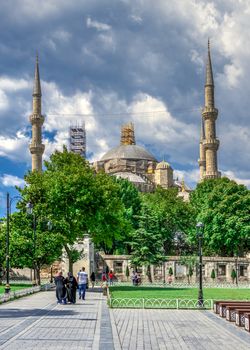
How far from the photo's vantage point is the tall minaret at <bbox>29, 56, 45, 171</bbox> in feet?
262

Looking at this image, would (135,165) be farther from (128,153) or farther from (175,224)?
(175,224)

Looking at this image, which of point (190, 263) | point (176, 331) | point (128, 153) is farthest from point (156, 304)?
point (128, 153)

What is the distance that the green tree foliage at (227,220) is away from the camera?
189 feet

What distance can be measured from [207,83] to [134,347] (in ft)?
244

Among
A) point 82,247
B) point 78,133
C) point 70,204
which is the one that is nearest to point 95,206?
point 70,204

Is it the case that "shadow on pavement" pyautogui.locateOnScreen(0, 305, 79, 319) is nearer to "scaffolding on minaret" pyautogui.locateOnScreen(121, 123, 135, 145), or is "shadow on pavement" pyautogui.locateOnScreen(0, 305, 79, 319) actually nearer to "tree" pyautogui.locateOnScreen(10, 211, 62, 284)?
"tree" pyautogui.locateOnScreen(10, 211, 62, 284)

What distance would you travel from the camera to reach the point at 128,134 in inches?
4631

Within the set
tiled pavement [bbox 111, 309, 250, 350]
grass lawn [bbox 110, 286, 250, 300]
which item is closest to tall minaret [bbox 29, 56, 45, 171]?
grass lawn [bbox 110, 286, 250, 300]

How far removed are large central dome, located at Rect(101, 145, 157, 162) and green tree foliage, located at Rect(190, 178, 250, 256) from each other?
46572 millimetres

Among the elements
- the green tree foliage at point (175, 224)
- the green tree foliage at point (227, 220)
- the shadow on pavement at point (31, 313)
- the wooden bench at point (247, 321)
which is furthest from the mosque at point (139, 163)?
the wooden bench at point (247, 321)

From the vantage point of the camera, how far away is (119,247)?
62625 millimetres

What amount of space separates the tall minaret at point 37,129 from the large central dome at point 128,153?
27.4 meters

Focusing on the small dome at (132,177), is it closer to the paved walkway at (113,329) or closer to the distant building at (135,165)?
the distant building at (135,165)

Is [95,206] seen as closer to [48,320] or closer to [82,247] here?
[82,247]
